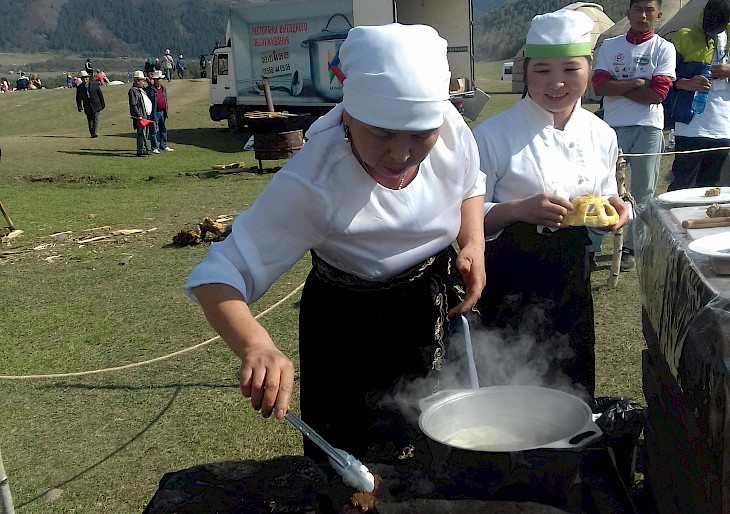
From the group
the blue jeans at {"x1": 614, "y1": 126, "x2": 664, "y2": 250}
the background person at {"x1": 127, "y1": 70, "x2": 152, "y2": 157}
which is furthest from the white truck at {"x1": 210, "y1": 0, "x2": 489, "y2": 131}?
the blue jeans at {"x1": 614, "y1": 126, "x2": 664, "y2": 250}

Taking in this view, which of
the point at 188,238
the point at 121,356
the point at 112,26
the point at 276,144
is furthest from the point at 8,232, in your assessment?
the point at 112,26

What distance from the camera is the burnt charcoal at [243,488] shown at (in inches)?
70.6

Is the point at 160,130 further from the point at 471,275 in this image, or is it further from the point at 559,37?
the point at 471,275

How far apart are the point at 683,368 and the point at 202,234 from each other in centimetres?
704

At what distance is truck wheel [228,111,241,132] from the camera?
19.9 m

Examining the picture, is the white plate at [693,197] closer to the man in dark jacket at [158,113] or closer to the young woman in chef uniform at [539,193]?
the young woman in chef uniform at [539,193]

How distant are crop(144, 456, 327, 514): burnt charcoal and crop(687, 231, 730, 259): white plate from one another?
1.08m

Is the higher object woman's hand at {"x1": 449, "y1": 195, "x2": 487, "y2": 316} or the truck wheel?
woman's hand at {"x1": 449, "y1": 195, "x2": 487, "y2": 316}

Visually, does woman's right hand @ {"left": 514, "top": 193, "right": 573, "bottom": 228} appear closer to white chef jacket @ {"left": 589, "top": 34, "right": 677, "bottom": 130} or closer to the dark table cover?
the dark table cover

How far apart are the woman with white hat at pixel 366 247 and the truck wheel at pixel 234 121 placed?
18604 mm

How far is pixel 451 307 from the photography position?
2.04m

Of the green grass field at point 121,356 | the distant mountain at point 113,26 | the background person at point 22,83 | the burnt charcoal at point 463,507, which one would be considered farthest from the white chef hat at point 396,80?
the distant mountain at point 113,26

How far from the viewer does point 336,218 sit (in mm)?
1672

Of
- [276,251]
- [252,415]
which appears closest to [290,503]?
[276,251]
